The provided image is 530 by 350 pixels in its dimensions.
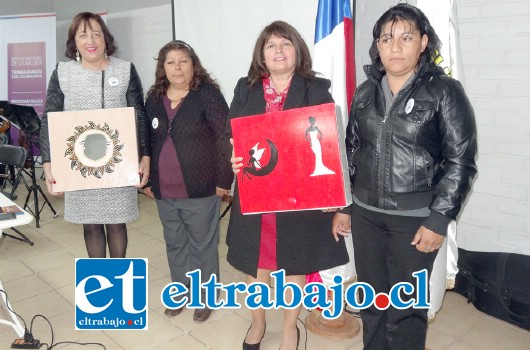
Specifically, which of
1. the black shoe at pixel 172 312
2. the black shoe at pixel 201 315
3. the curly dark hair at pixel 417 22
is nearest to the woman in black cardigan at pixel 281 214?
the curly dark hair at pixel 417 22

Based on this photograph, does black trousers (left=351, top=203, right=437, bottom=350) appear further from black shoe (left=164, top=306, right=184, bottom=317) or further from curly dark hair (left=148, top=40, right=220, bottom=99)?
black shoe (left=164, top=306, right=184, bottom=317)

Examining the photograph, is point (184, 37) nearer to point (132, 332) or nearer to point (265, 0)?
point (265, 0)

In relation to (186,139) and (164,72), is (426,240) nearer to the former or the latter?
(186,139)

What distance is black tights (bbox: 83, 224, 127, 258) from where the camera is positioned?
2.54m

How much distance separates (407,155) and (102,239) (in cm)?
175

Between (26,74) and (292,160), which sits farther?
(26,74)

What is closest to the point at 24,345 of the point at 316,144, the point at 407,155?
the point at 316,144

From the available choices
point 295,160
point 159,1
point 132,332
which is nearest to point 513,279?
point 295,160

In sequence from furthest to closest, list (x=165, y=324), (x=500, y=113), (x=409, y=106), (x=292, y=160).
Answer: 1. (x=500, y=113)
2. (x=165, y=324)
3. (x=292, y=160)
4. (x=409, y=106)

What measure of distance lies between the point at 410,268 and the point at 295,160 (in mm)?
600

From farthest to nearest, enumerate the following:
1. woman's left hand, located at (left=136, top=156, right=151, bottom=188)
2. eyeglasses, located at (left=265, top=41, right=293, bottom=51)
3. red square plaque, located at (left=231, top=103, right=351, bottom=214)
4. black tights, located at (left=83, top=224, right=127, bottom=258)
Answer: black tights, located at (left=83, top=224, right=127, bottom=258), woman's left hand, located at (left=136, top=156, right=151, bottom=188), eyeglasses, located at (left=265, top=41, right=293, bottom=51), red square plaque, located at (left=231, top=103, right=351, bottom=214)

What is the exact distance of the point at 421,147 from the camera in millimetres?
1633

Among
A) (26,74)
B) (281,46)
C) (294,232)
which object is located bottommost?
(294,232)

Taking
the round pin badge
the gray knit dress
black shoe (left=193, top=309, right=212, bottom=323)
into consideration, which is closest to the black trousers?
the round pin badge
